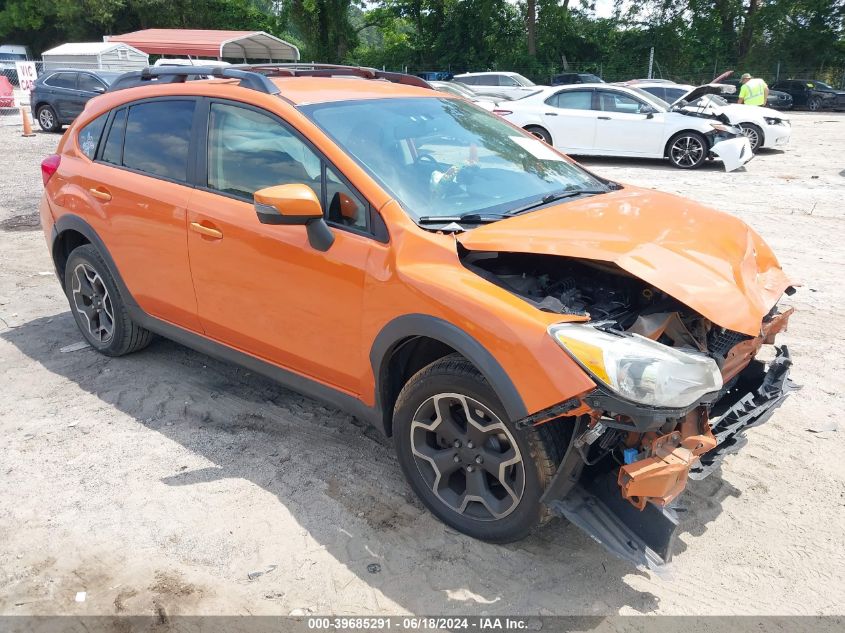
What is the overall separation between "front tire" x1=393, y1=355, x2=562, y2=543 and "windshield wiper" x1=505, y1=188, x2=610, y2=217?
0.84 m

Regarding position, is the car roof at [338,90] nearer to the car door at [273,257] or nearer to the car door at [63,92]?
the car door at [273,257]

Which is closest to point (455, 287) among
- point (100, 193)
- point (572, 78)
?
point (100, 193)

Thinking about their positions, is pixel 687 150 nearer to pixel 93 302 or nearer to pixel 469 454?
pixel 93 302

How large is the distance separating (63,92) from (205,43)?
1658cm

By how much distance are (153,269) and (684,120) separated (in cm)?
1151

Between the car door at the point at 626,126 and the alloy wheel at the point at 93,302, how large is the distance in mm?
11100

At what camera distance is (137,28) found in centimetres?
5212

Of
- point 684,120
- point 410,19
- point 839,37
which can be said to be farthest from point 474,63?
point 684,120

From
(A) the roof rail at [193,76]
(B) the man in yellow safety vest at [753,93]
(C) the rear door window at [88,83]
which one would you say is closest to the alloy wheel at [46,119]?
(C) the rear door window at [88,83]

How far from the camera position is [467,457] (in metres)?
2.98

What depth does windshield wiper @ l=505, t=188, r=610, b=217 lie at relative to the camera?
333 centimetres

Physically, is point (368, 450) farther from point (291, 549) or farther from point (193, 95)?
point (193, 95)

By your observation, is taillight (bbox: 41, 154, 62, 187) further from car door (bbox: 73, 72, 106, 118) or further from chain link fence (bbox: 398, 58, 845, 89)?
chain link fence (bbox: 398, 58, 845, 89)

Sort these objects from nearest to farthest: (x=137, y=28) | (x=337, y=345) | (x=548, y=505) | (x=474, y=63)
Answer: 1. (x=548, y=505)
2. (x=337, y=345)
3. (x=474, y=63)
4. (x=137, y=28)
